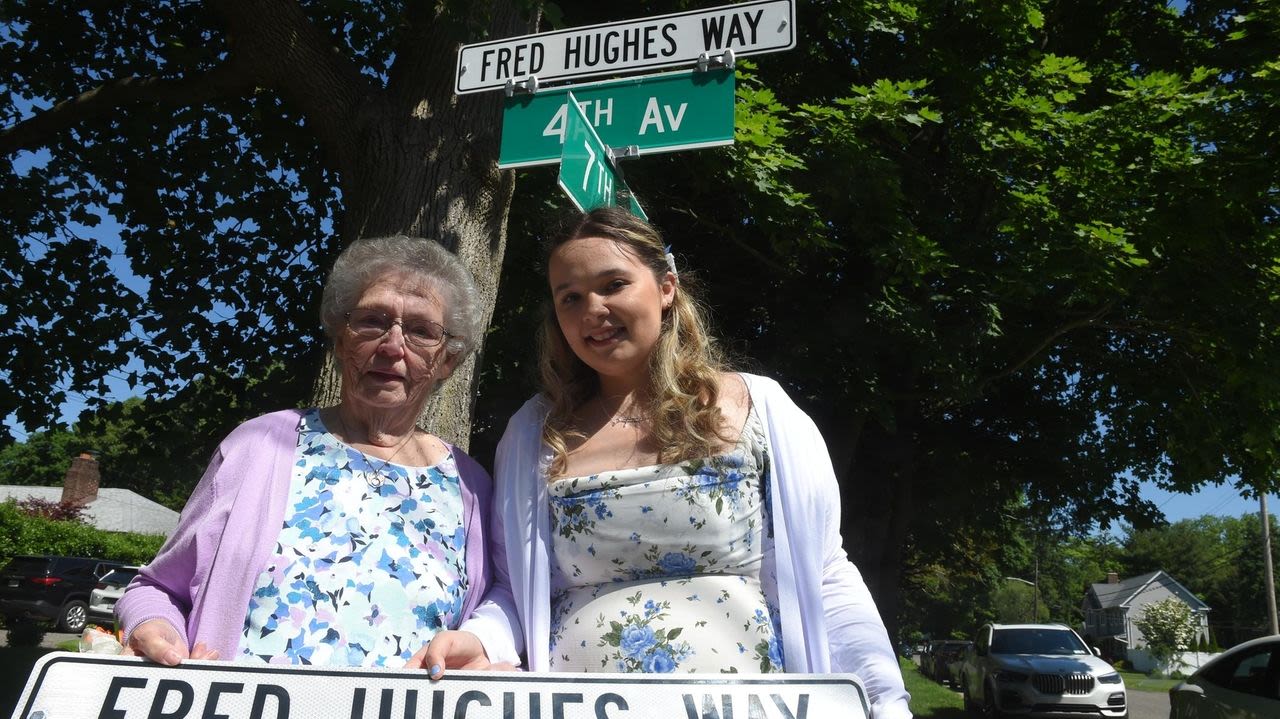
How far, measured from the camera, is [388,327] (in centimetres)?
218

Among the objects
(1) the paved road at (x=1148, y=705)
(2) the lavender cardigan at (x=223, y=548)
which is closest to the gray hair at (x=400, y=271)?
(2) the lavender cardigan at (x=223, y=548)

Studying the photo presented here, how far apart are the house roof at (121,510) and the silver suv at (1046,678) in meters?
41.2

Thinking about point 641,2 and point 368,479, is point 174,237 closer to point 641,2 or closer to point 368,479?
point 641,2

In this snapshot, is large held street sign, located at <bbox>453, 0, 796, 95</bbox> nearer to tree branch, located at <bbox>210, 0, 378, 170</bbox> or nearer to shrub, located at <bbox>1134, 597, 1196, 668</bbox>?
tree branch, located at <bbox>210, 0, 378, 170</bbox>

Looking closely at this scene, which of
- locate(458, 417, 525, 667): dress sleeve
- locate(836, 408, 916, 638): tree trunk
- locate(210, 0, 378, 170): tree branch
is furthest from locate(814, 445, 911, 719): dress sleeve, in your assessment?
locate(836, 408, 916, 638): tree trunk

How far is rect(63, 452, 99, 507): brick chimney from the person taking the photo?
40.0 metres

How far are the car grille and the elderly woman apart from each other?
14.5 metres

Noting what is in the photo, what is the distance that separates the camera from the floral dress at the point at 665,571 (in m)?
1.85

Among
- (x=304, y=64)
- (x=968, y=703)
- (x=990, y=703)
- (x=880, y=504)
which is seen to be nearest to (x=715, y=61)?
(x=304, y=64)

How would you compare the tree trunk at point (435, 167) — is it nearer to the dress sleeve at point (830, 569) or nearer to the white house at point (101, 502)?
the dress sleeve at point (830, 569)

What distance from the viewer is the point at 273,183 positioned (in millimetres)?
7570

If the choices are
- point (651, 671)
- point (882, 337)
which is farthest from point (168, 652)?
point (882, 337)

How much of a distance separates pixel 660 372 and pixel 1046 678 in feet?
47.9

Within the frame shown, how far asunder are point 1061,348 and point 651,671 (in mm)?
11588
